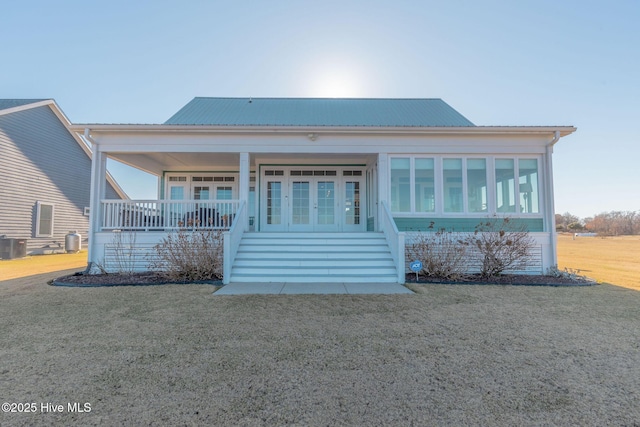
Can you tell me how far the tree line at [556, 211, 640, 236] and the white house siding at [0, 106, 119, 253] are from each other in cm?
5184

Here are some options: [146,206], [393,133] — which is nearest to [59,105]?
[146,206]

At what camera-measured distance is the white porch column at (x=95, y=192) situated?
7.91 metres

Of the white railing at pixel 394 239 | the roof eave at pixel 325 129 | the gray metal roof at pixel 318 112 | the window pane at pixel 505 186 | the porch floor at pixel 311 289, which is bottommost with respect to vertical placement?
the porch floor at pixel 311 289

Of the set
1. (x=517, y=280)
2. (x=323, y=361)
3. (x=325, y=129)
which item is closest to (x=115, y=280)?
(x=323, y=361)

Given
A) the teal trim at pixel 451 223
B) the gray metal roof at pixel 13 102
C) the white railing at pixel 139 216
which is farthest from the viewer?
the gray metal roof at pixel 13 102

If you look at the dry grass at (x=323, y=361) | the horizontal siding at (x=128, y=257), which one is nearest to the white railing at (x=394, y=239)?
the dry grass at (x=323, y=361)

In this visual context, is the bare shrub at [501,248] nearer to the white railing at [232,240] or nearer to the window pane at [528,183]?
the window pane at [528,183]

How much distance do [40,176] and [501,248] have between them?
65.1ft

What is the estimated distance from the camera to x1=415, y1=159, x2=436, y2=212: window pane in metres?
8.46

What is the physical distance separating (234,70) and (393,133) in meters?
A: 8.28

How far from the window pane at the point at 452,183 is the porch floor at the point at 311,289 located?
3428 mm

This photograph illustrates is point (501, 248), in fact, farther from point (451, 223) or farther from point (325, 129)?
point (325, 129)

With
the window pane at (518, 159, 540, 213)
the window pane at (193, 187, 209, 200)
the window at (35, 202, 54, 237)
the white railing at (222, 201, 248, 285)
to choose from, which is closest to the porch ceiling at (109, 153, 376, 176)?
the window pane at (193, 187, 209, 200)

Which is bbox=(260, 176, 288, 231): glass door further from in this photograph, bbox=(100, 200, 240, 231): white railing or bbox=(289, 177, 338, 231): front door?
bbox=(100, 200, 240, 231): white railing
